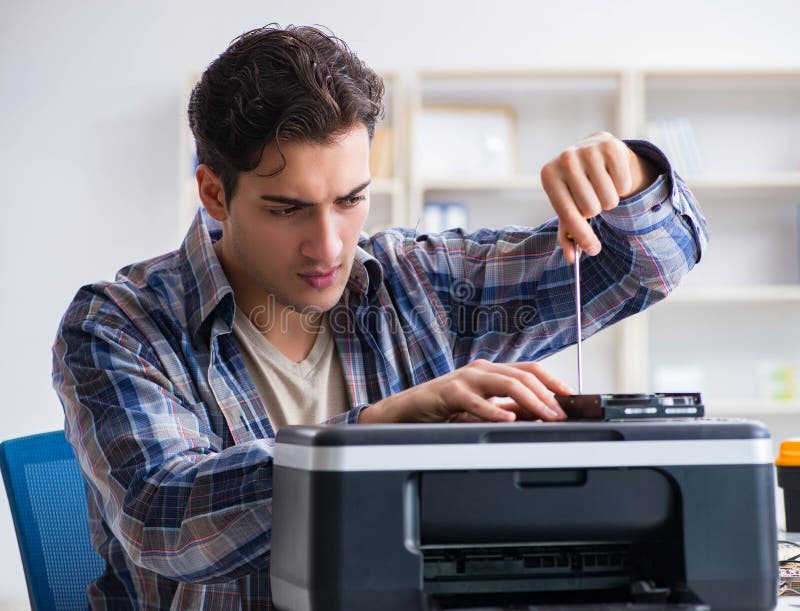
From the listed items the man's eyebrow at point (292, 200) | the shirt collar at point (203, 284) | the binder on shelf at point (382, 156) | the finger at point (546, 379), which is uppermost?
A: the binder on shelf at point (382, 156)

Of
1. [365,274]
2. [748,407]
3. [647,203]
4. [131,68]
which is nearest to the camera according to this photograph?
[647,203]

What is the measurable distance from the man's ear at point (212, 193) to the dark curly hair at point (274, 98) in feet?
0.07

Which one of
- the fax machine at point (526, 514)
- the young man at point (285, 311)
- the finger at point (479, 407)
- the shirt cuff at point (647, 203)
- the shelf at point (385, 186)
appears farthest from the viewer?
the shelf at point (385, 186)

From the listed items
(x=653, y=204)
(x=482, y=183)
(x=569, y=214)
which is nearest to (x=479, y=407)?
(x=569, y=214)

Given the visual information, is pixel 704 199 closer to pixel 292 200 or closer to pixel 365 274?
pixel 365 274

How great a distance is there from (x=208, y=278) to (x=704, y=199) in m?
2.59

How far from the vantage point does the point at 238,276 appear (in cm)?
143

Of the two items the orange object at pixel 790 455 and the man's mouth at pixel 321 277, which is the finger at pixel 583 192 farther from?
the orange object at pixel 790 455

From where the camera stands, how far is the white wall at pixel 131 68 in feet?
11.6

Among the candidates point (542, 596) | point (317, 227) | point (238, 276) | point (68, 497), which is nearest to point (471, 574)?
point (542, 596)

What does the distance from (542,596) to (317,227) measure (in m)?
0.64

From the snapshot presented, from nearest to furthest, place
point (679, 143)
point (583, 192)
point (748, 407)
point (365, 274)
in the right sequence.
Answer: point (583, 192)
point (365, 274)
point (748, 407)
point (679, 143)

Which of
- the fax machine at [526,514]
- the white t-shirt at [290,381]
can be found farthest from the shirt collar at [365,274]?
the fax machine at [526,514]

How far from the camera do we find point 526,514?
0.71 meters
